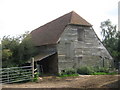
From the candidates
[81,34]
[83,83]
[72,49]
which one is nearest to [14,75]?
[83,83]

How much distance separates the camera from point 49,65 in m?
22.4

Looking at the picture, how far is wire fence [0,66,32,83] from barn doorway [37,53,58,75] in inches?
197

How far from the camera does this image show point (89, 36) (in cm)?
2381

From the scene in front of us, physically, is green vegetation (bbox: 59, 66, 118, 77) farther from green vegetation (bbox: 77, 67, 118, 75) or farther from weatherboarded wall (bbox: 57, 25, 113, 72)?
weatherboarded wall (bbox: 57, 25, 113, 72)

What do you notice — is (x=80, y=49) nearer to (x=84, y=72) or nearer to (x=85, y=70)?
(x=85, y=70)

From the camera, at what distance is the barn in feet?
70.3

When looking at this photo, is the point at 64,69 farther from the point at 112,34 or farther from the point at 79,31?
the point at 112,34

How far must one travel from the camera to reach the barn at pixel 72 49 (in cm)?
2144

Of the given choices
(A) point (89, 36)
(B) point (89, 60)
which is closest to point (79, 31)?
(A) point (89, 36)

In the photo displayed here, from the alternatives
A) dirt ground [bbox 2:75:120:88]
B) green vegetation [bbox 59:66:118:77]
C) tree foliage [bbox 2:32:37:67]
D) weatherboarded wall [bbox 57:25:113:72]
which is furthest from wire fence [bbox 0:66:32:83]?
weatherboarded wall [bbox 57:25:113:72]

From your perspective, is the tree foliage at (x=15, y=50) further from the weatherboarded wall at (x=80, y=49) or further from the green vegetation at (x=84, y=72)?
the green vegetation at (x=84, y=72)

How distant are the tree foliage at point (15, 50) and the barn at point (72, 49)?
1.57 metres

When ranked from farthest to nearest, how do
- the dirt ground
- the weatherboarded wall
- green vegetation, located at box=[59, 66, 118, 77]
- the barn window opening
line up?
1. the barn window opening
2. the weatherboarded wall
3. green vegetation, located at box=[59, 66, 118, 77]
4. the dirt ground

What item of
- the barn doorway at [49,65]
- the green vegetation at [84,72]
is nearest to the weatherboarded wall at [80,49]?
the barn doorway at [49,65]
